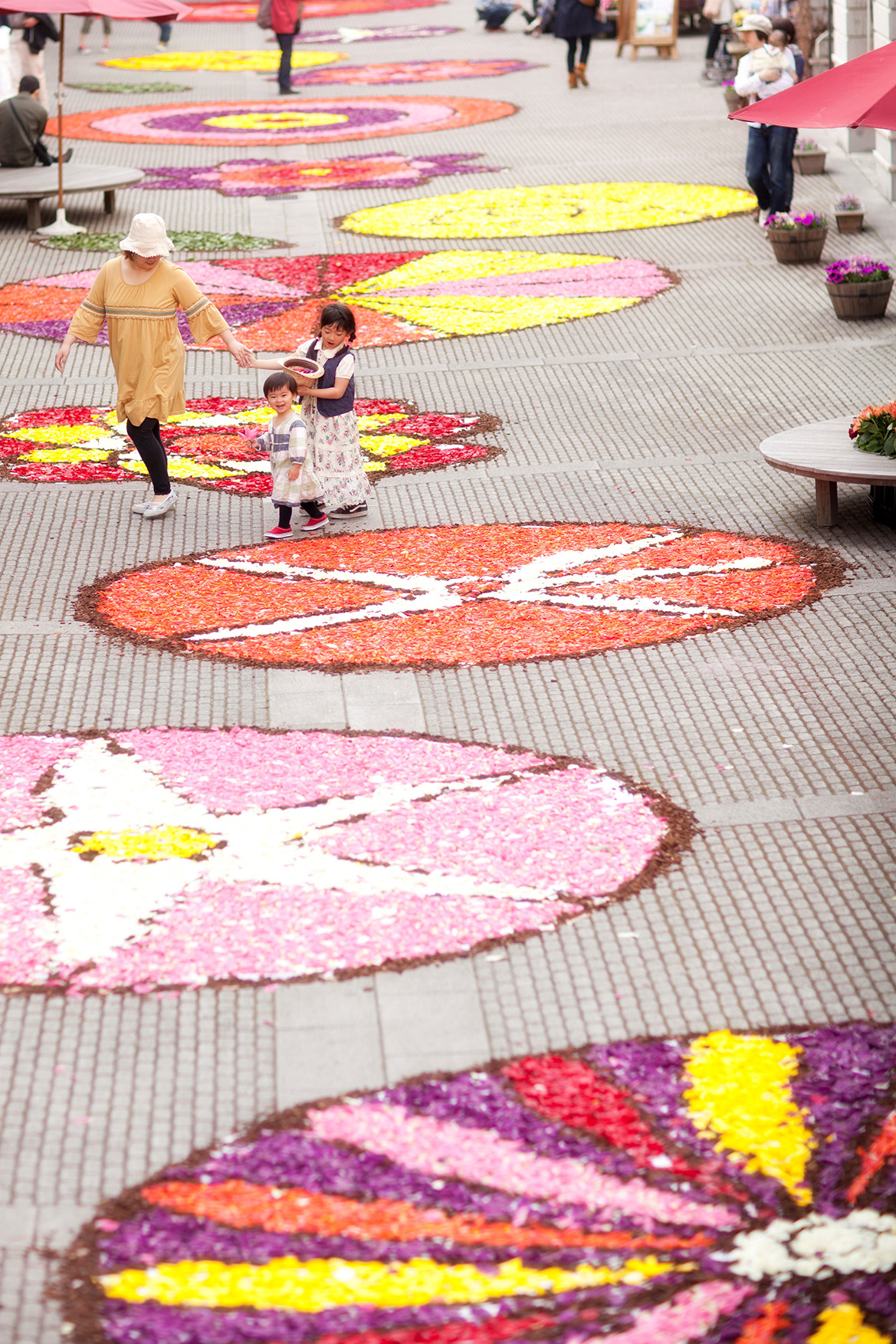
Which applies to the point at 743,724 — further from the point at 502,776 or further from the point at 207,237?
the point at 207,237

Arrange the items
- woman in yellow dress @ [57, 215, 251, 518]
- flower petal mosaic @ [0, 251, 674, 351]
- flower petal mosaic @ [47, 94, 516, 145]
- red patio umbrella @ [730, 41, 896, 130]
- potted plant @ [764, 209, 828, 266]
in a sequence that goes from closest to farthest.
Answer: red patio umbrella @ [730, 41, 896, 130], woman in yellow dress @ [57, 215, 251, 518], flower petal mosaic @ [0, 251, 674, 351], potted plant @ [764, 209, 828, 266], flower petal mosaic @ [47, 94, 516, 145]

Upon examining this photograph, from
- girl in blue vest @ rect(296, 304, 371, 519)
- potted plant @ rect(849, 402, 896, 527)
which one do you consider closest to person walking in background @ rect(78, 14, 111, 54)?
girl in blue vest @ rect(296, 304, 371, 519)

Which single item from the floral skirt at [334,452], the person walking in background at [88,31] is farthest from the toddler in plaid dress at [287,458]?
the person walking in background at [88,31]

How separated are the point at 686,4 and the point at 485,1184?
110 feet

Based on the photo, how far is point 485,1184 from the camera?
447 centimetres

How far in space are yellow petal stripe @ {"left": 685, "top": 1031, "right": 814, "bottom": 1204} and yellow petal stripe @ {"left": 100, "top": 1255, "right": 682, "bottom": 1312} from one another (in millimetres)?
495

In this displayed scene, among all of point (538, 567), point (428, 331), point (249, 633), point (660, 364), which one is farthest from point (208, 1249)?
point (428, 331)

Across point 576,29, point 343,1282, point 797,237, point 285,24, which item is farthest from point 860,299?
point 285,24

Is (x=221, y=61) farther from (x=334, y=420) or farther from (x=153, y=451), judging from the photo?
(x=334, y=420)

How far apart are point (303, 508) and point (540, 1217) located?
6.31 m

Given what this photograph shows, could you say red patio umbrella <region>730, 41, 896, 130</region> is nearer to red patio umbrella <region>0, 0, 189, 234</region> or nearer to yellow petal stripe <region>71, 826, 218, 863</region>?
yellow petal stripe <region>71, 826, 218, 863</region>

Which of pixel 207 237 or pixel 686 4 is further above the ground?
pixel 686 4

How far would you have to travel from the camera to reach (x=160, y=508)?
33.3 ft

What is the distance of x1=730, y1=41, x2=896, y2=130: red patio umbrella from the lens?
25.0 ft
